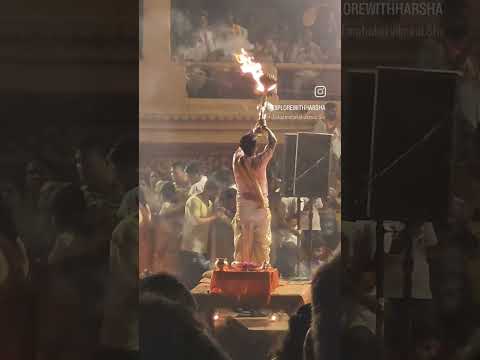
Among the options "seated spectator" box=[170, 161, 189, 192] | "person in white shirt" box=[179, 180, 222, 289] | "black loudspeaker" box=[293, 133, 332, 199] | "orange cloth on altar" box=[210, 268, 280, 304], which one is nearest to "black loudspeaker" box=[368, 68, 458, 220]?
"black loudspeaker" box=[293, 133, 332, 199]

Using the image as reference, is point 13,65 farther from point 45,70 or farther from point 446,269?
point 446,269

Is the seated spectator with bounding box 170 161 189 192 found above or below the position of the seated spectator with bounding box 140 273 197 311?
above

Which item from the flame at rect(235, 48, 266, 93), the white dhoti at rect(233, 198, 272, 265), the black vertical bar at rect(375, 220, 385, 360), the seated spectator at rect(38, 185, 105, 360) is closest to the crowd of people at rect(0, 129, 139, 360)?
the seated spectator at rect(38, 185, 105, 360)

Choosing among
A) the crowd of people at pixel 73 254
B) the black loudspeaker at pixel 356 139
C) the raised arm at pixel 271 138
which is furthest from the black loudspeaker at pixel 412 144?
the crowd of people at pixel 73 254

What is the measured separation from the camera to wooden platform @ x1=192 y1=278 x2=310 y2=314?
91.0 inches

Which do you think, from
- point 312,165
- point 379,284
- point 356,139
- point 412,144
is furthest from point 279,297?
point 412,144

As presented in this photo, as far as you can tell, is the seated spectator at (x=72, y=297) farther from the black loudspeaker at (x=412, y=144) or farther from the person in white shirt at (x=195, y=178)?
the black loudspeaker at (x=412, y=144)

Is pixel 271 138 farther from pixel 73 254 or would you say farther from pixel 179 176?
pixel 73 254

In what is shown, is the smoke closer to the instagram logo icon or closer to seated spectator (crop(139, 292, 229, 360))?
the instagram logo icon

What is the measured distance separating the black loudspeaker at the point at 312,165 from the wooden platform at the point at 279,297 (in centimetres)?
39

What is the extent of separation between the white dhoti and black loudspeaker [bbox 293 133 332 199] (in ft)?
0.59

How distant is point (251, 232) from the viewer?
7.62ft

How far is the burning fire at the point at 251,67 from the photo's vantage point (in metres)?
2.32

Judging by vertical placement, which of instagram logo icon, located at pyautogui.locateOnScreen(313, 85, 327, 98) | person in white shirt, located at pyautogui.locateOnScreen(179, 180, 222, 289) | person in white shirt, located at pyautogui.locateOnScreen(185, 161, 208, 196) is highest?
instagram logo icon, located at pyautogui.locateOnScreen(313, 85, 327, 98)
